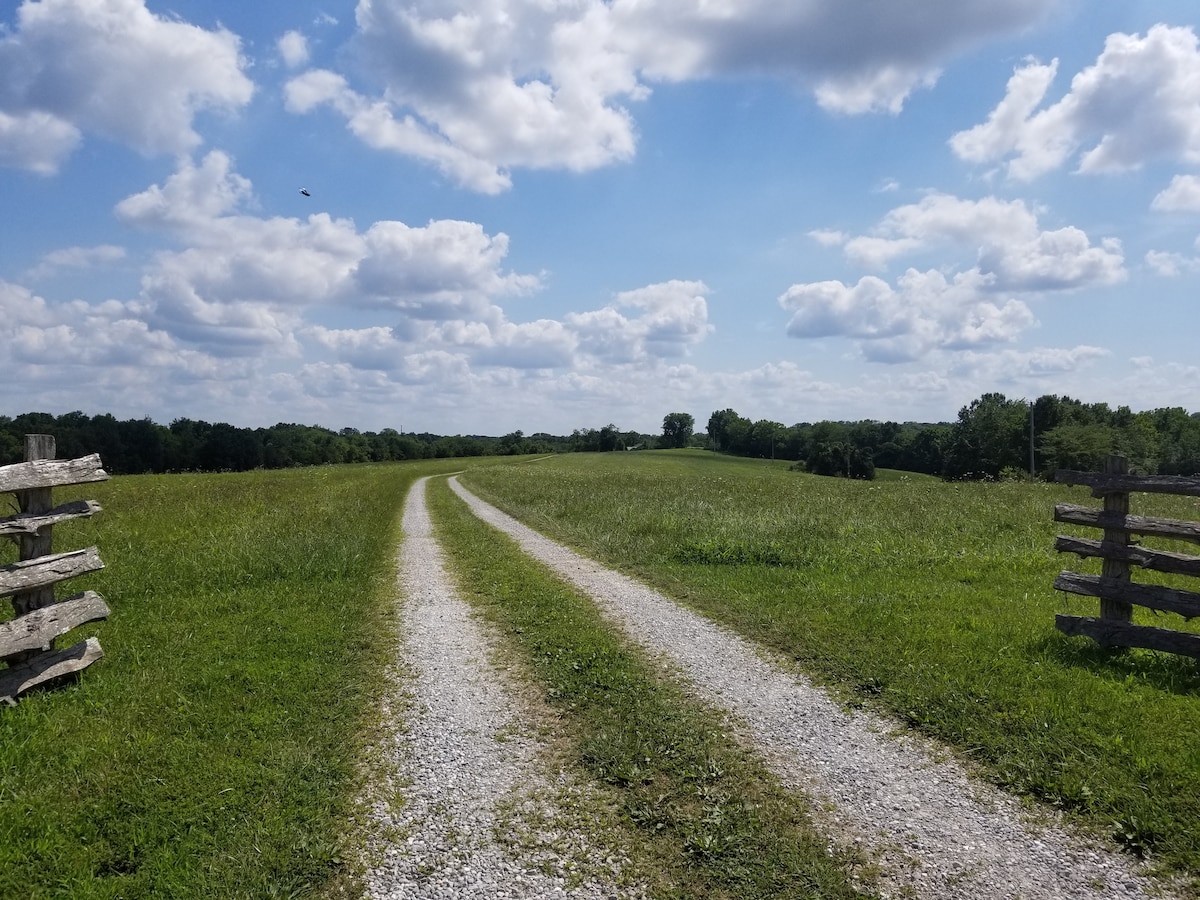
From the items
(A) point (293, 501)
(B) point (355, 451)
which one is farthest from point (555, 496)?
(B) point (355, 451)

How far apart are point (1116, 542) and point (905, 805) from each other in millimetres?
5398

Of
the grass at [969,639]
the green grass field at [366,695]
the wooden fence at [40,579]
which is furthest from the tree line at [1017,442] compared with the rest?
the wooden fence at [40,579]

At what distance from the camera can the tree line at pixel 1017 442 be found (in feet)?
256

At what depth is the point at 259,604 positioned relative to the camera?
1133 centimetres

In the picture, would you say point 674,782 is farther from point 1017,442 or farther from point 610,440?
point 610,440

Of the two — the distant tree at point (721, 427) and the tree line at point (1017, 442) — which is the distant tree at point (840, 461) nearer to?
the tree line at point (1017, 442)

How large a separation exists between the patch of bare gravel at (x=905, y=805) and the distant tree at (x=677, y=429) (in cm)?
17824

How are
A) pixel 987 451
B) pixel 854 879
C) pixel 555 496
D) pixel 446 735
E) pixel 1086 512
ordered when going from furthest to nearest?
1. pixel 987 451
2. pixel 555 496
3. pixel 1086 512
4. pixel 446 735
5. pixel 854 879

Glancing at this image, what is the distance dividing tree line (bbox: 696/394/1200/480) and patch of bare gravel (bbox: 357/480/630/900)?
5753 cm

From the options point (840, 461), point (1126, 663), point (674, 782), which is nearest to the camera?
point (674, 782)

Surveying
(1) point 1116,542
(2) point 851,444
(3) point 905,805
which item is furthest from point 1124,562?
(2) point 851,444

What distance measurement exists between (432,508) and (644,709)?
23.2m

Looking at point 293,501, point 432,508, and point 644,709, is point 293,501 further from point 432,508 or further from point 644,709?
point 644,709

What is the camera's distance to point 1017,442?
9225 centimetres
